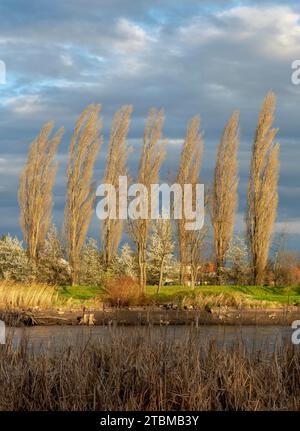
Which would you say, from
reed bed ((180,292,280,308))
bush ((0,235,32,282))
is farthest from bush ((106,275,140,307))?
bush ((0,235,32,282))

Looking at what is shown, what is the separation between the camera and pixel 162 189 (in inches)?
1312

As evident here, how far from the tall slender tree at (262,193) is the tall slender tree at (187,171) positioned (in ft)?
9.82

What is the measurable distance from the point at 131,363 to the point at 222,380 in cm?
91

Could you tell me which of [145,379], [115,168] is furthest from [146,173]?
[145,379]

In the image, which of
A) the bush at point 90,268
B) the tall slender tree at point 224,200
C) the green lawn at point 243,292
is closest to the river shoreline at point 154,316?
the green lawn at point 243,292

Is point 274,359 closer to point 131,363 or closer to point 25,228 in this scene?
point 131,363

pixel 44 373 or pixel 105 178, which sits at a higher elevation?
pixel 105 178

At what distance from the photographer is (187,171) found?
116ft

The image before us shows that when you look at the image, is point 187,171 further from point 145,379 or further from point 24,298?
point 145,379

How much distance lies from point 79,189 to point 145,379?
1087 inches

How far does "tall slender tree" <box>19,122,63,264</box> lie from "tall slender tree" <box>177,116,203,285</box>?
6.38 meters

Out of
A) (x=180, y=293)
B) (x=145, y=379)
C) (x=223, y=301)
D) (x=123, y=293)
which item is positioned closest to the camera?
(x=145, y=379)

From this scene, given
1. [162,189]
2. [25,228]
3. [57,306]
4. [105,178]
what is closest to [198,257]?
[162,189]
